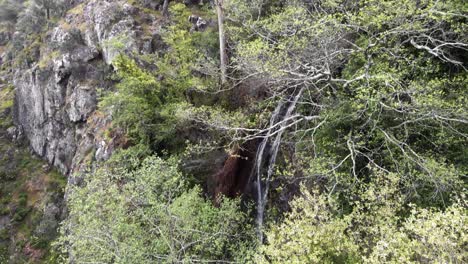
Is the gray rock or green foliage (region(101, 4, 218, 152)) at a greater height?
green foliage (region(101, 4, 218, 152))

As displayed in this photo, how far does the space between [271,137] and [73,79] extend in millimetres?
19607

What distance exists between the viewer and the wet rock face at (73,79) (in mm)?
23969

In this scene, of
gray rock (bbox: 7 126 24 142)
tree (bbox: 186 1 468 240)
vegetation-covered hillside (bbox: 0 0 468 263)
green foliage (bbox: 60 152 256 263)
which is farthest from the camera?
gray rock (bbox: 7 126 24 142)

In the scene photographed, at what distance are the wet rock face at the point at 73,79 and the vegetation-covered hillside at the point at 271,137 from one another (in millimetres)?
188

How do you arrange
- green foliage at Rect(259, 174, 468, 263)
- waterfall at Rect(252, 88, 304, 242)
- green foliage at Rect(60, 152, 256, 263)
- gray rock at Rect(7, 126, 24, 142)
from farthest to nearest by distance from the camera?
gray rock at Rect(7, 126, 24, 142), waterfall at Rect(252, 88, 304, 242), green foliage at Rect(60, 152, 256, 263), green foliage at Rect(259, 174, 468, 263)

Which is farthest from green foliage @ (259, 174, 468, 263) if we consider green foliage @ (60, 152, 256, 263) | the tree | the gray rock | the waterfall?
the gray rock

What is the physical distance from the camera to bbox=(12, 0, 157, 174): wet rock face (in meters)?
24.0

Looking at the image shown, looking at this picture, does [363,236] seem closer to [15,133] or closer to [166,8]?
[166,8]

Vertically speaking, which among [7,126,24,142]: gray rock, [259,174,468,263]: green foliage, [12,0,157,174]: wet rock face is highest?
[259,174,468,263]: green foliage

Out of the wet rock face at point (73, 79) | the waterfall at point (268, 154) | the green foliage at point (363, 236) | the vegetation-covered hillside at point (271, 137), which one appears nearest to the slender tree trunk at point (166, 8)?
the vegetation-covered hillside at point (271, 137)

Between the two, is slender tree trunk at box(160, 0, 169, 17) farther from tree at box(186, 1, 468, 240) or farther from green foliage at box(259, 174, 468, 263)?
green foliage at box(259, 174, 468, 263)

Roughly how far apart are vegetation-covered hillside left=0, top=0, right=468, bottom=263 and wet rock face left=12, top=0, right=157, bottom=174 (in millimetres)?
188

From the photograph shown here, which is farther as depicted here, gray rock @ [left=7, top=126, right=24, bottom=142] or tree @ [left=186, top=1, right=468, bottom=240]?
gray rock @ [left=7, top=126, right=24, bottom=142]

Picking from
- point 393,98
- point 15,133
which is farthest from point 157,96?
point 15,133
